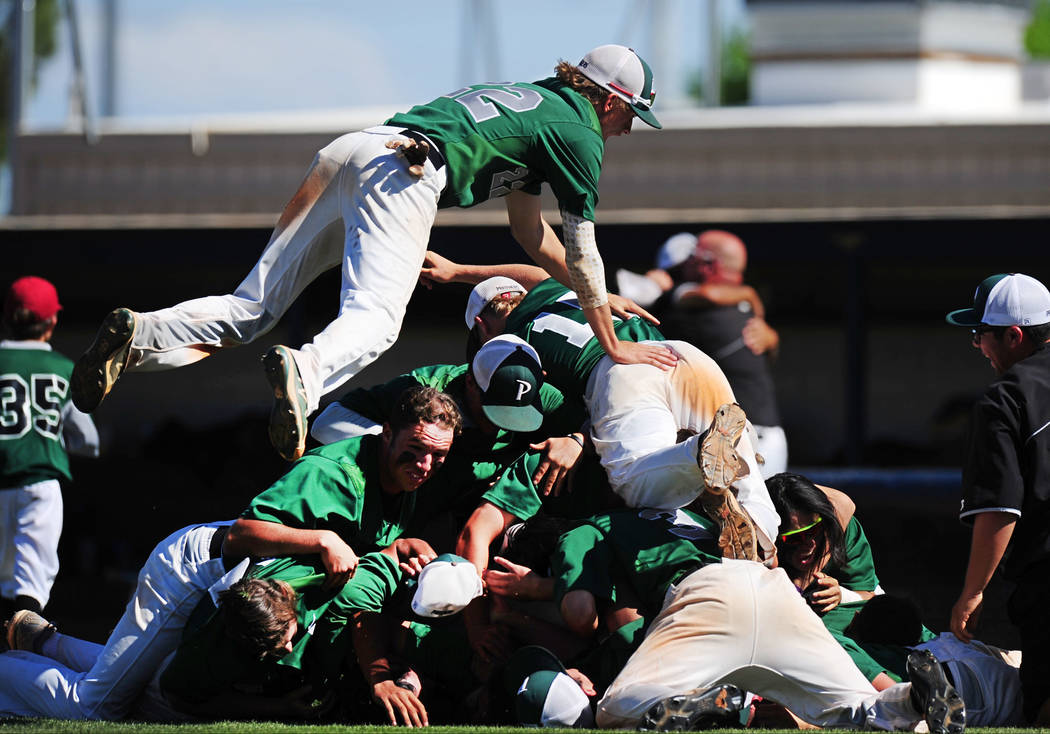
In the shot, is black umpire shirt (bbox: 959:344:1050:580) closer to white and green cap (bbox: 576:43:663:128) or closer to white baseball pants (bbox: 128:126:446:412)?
white and green cap (bbox: 576:43:663:128)

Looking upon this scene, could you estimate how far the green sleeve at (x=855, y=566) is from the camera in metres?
5.07

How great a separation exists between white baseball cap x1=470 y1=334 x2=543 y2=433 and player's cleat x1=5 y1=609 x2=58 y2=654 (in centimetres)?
188

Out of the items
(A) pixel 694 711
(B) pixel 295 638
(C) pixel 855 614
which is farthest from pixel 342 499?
(C) pixel 855 614

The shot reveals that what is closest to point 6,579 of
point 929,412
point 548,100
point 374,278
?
point 374,278

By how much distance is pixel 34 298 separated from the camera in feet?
24.1

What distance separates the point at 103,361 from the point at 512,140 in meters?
1.72

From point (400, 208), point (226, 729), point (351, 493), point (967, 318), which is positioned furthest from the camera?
point (400, 208)

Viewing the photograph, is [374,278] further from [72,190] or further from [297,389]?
[72,190]

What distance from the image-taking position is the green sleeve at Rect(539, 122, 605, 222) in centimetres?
507

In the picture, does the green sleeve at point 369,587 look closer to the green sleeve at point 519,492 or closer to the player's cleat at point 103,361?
the green sleeve at point 519,492

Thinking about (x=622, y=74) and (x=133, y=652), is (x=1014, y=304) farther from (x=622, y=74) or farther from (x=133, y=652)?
(x=133, y=652)

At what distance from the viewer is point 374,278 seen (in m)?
4.78

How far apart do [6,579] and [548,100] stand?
413 centimetres

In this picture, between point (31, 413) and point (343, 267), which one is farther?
point (31, 413)
